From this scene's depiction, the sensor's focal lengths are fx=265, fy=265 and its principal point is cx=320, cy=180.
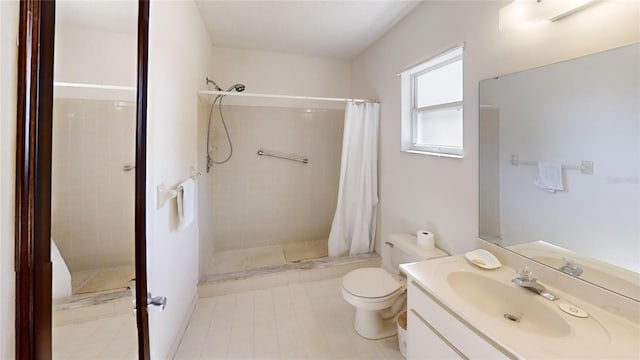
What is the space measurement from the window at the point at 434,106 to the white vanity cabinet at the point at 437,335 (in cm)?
107

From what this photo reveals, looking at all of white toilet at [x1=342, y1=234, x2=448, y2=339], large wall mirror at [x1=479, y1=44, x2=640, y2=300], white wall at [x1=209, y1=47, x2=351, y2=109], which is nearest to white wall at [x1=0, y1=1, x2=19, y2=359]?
white toilet at [x1=342, y1=234, x2=448, y2=339]

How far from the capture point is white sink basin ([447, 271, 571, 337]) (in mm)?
1126

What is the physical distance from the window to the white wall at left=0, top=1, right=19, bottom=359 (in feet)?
6.82

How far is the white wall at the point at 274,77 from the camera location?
3.15 m

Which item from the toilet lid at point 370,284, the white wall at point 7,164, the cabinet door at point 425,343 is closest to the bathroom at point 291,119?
the white wall at point 7,164

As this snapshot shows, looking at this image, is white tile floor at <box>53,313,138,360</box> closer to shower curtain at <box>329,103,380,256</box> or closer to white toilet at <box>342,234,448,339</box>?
white toilet at <box>342,234,448,339</box>

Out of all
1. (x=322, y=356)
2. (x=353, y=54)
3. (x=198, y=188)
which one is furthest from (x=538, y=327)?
(x=353, y=54)

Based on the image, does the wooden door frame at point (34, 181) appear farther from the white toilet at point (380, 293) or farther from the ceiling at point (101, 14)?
the white toilet at point (380, 293)

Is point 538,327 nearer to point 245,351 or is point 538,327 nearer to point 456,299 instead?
point 456,299

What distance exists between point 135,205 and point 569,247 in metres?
1.87

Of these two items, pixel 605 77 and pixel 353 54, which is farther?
pixel 353 54

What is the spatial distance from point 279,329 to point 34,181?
6.34 feet

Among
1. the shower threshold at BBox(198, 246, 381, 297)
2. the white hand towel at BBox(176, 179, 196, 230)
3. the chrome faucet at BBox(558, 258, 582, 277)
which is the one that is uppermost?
the white hand towel at BBox(176, 179, 196, 230)

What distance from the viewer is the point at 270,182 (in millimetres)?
3463
